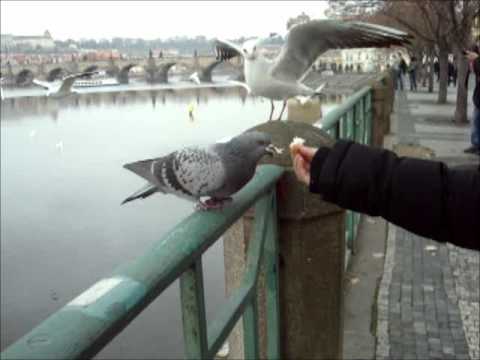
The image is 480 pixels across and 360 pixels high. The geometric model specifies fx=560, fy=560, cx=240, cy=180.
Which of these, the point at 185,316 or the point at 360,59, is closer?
the point at 185,316

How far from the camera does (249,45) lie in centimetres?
380

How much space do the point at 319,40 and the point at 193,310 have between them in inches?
111

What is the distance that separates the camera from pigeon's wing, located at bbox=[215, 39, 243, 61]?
4062 mm

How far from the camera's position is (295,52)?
3.88m

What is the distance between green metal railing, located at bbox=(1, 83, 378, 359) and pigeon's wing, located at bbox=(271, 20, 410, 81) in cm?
157

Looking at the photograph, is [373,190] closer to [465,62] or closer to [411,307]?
[411,307]

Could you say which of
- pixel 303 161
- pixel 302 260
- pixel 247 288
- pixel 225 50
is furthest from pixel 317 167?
pixel 225 50

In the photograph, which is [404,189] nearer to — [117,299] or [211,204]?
[211,204]

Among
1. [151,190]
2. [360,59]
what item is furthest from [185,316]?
[360,59]

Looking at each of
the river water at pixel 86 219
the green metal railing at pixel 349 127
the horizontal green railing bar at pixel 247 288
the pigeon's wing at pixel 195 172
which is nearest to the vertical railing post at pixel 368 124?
the green metal railing at pixel 349 127

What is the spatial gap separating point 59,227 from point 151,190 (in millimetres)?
10866

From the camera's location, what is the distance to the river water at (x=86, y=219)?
23.4ft

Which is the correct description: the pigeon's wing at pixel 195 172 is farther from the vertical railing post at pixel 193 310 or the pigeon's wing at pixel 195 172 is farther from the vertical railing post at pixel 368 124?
the vertical railing post at pixel 368 124

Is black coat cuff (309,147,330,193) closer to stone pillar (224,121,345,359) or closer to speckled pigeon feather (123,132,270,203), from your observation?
speckled pigeon feather (123,132,270,203)
